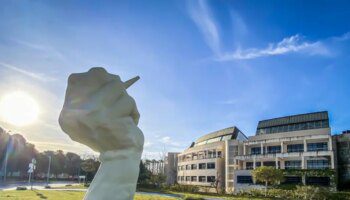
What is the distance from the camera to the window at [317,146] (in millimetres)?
50059

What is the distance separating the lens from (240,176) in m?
56.0

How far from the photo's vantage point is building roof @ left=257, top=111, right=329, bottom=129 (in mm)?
55606

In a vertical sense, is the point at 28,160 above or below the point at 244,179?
above

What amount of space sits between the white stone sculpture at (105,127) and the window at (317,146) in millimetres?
45679

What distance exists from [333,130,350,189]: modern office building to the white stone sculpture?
1843 inches

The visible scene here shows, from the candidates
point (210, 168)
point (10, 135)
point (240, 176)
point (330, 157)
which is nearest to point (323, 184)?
point (330, 157)

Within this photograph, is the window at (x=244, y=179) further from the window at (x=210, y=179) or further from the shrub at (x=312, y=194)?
the shrub at (x=312, y=194)

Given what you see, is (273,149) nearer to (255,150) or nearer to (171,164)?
(255,150)

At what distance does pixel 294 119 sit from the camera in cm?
5859

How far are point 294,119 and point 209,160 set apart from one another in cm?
1769

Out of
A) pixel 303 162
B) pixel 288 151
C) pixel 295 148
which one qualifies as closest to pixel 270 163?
pixel 288 151

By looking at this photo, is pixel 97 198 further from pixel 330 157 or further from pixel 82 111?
pixel 330 157

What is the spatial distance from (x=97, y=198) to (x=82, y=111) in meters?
2.53

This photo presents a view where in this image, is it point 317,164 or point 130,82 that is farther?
point 317,164
